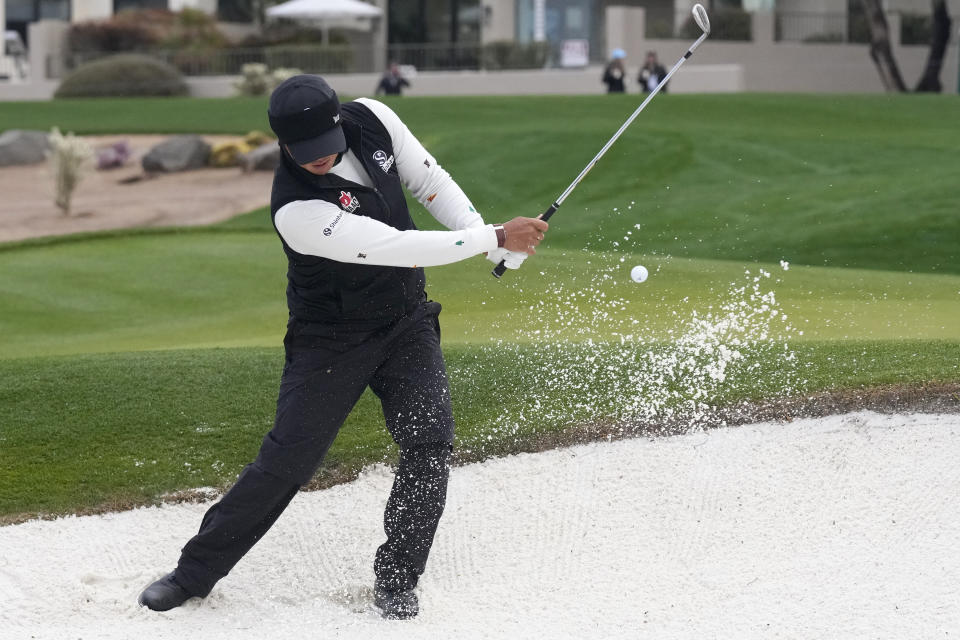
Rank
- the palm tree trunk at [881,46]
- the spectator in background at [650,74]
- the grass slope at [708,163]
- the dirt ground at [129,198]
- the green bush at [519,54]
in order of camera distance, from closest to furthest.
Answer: the grass slope at [708,163]
the dirt ground at [129,198]
the spectator in background at [650,74]
the palm tree trunk at [881,46]
the green bush at [519,54]

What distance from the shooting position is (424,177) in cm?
510

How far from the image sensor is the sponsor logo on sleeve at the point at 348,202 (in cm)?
471

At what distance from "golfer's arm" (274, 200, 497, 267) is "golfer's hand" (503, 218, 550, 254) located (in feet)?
0.72

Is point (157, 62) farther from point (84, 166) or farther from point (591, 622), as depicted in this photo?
point (591, 622)

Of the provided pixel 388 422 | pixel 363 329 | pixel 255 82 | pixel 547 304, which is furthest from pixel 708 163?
pixel 255 82

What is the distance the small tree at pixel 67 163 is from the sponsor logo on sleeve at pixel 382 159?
16.9 meters

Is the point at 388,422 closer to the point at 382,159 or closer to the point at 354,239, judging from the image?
the point at 354,239

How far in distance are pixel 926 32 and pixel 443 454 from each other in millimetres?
38188

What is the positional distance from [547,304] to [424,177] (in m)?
4.96

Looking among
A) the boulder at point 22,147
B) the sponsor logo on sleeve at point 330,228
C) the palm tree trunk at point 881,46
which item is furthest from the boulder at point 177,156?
the sponsor logo on sleeve at point 330,228

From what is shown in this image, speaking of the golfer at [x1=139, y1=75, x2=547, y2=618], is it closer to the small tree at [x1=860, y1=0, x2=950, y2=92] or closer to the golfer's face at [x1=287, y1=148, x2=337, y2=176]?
the golfer's face at [x1=287, y1=148, x2=337, y2=176]

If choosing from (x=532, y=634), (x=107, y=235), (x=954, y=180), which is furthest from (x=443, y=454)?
(x=954, y=180)

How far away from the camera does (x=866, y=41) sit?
3909 centimetres

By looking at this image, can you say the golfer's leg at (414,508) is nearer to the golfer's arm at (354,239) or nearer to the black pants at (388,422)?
the black pants at (388,422)
